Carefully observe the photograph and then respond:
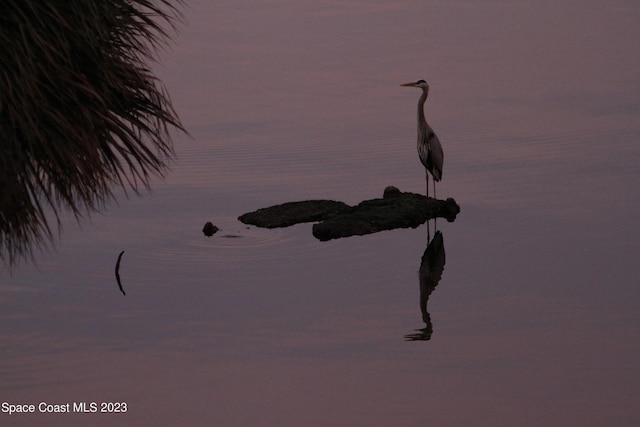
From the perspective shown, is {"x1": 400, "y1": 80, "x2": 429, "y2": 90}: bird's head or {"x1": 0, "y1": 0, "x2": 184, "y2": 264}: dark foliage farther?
{"x1": 400, "y1": 80, "x2": 429, "y2": 90}: bird's head

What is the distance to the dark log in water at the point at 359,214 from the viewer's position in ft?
79.6

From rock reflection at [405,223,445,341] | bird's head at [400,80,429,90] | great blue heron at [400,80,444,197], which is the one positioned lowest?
rock reflection at [405,223,445,341]

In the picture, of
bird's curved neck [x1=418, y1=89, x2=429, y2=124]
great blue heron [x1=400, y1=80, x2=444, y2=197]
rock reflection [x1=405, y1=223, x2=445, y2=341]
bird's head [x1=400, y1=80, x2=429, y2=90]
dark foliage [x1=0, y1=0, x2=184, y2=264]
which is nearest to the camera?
dark foliage [x1=0, y1=0, x2=184, y2=264]

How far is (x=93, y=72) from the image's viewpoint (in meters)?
13.2

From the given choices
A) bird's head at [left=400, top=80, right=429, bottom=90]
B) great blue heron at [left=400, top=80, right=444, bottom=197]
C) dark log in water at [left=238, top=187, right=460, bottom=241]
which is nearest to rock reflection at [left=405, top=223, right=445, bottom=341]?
dark log in water at [left=238, top=187, right=460, bottom=241]

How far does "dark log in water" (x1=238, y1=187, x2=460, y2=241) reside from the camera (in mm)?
24266

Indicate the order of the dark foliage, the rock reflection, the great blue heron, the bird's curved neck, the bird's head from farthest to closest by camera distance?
the bird's head < the bird's curved neck < the great blue heron < the rock reflection < the dark foliage

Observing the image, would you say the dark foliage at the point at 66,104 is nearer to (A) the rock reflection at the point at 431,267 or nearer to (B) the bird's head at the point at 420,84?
(A) the rock reflection at the point at 431,267

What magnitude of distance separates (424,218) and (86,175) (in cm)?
1320

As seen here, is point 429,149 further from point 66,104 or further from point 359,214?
point 66,104

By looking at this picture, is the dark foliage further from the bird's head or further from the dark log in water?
the bird's head

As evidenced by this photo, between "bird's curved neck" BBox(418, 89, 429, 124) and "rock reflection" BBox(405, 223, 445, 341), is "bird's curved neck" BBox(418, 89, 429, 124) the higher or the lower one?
the higher one

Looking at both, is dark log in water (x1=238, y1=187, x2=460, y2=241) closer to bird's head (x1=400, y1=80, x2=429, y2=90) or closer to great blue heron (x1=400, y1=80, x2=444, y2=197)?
great blue heron (x1=400, y1=80, x2=444, y2=197)

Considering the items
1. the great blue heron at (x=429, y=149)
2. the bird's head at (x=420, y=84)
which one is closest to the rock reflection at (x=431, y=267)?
the great blue heron at (x=429, y=149)
